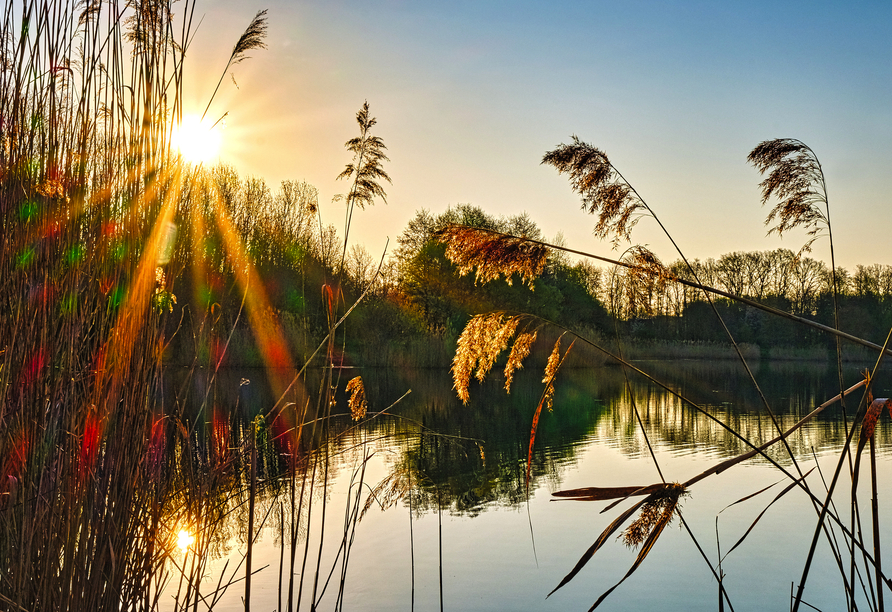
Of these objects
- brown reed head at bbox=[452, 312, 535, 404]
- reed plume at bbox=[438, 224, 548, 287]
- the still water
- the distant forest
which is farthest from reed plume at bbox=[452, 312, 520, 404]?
the distant forest

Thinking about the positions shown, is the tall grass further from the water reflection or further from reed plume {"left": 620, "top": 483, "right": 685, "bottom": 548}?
reed plume {"left": 620, "top": 483, "right": 685, "bottom": 548}

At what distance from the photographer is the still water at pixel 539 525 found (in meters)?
4.75

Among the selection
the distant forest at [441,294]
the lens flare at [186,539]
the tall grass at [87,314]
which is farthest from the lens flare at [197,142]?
the distant forest at [441,294]

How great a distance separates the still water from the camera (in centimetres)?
475

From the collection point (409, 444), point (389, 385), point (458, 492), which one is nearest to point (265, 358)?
point (389, 385)

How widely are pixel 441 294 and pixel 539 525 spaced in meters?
21.9

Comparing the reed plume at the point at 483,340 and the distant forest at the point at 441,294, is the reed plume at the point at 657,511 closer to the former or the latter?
Answer: the reed plume at the point at 483,340

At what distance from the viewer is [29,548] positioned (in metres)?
1.59

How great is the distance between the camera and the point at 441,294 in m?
28.3

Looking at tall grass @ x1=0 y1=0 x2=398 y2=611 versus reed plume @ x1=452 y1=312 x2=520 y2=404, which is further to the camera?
reed plume @ x1=452 y1=312 x2=520 y2=404

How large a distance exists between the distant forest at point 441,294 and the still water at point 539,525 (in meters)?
3.70

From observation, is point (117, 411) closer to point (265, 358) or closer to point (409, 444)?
point (409, 444)

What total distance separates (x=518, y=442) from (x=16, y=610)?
987 centimetres

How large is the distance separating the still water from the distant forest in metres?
3.70
